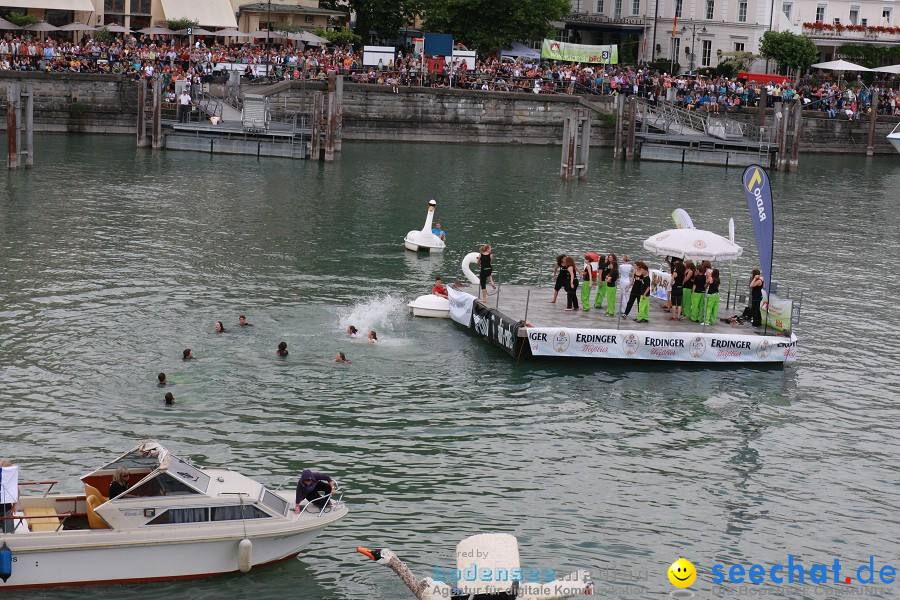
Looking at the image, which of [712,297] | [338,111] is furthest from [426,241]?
[338,111]

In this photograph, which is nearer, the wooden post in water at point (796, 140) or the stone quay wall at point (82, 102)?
the stone quay wall at point (82, 102)

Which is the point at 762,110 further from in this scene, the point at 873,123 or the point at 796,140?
the point at 796,140

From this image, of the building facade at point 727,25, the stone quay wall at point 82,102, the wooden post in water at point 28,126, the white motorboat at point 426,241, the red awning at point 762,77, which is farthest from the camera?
the building facade at point 727,25

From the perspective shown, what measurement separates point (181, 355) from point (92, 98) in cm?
4599

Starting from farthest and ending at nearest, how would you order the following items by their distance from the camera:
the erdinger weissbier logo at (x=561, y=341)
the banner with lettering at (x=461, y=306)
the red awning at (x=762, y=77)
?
the red awning at (x=762, y=77), the banner with lettering at (x=461, y=306), the erdinger weissbier logo at (x=561, y=341)

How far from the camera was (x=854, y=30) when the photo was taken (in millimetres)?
100500

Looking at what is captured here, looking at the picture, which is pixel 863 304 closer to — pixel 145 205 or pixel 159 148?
pixel 145 205

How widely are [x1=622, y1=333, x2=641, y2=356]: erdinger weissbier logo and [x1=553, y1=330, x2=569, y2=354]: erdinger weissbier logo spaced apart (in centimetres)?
146

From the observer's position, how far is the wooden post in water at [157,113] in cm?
A: 6562

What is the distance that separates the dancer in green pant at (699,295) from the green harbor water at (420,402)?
5.97 feet

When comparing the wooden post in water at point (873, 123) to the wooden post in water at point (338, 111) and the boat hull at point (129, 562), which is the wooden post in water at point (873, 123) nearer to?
the wooden post in water at point (338, 111)

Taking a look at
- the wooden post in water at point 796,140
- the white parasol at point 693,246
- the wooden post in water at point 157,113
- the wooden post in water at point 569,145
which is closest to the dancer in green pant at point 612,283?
the white parasol at point 693,246

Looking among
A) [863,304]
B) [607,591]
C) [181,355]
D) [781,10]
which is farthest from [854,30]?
[607,591]

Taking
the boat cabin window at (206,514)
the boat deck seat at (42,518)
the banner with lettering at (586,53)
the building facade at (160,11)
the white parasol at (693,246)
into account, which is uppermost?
the building facade at (160,11)
